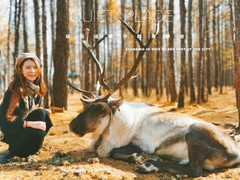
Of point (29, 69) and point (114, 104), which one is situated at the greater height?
point (29, 69)

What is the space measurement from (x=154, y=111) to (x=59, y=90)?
17.0ft

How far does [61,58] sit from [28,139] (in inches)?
218

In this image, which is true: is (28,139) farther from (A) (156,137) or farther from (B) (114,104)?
(A) (156,137)

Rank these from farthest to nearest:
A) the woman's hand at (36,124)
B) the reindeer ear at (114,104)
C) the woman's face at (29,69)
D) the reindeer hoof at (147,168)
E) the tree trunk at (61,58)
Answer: the tree trunk at (61,58), the reindeer ear at (114,104), the woman's face at (29,69), the woman's hand at (36,124), the reindeer hoof at (147,168)

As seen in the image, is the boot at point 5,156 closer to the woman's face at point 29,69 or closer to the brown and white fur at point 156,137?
the brown and white fur at point 156,137

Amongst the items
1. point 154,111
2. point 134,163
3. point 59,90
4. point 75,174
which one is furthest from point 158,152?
point 59,90

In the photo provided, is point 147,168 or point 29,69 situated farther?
point 29,69

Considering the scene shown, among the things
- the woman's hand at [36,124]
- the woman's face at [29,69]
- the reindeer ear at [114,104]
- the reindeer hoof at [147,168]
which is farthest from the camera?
the reindeer ear at [114,104]

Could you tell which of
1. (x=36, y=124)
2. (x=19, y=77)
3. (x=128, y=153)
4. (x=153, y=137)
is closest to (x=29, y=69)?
(x=19, y=77)

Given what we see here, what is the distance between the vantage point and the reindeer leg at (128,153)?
9.82 ft

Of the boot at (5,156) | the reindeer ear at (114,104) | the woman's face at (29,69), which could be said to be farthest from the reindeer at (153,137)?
the boot at (5,156)

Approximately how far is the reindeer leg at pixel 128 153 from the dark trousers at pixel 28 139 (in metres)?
0.95

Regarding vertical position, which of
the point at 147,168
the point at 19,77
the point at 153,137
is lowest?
the point at 147,168

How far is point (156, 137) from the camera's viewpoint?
3217 mm
